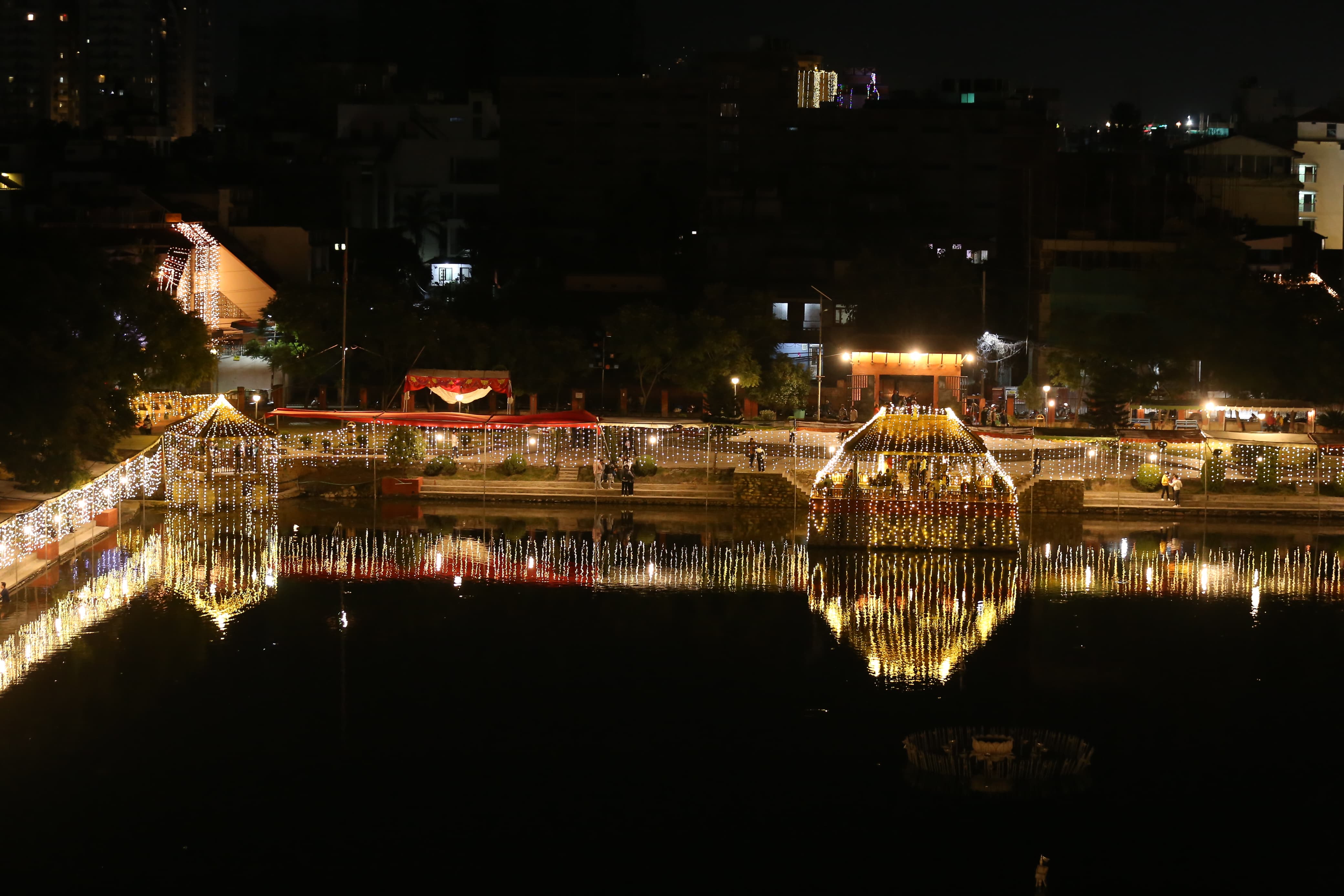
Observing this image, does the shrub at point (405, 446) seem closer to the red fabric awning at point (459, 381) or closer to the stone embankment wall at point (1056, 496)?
the red fabric awning at point (459, 381)

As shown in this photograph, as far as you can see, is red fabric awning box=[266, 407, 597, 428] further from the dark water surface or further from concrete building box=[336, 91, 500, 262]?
concrete building box=[336, 91, 500, 262]

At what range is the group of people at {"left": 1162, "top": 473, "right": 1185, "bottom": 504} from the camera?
4281cm

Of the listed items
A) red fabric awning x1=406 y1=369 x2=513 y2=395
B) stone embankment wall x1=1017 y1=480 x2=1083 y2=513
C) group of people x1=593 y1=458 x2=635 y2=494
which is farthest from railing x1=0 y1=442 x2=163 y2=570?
stone embankment wall x1=1017 y1=480 x2=1083 y2=513

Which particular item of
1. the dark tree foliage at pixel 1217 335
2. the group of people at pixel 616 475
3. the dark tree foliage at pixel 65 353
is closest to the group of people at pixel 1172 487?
the dark tree foliage at pixel 1217 335

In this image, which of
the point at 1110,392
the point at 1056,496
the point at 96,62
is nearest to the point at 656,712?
the point at 1056,496

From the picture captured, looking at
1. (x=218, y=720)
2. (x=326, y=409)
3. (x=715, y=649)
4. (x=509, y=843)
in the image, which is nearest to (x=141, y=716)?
(x=218, y=720)

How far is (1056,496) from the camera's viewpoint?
138 ft

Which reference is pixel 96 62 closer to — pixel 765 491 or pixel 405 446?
pixel 405 446

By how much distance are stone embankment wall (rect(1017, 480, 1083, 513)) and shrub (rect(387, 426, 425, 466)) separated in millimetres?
16384

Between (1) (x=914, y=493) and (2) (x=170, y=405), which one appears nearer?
(1) (x=914, y=493)

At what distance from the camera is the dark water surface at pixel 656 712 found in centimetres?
1905

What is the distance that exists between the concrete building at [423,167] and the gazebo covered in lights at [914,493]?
46.3m

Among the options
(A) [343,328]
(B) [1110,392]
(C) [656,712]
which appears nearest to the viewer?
(C) [656,712]

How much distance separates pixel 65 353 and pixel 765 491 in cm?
1763
